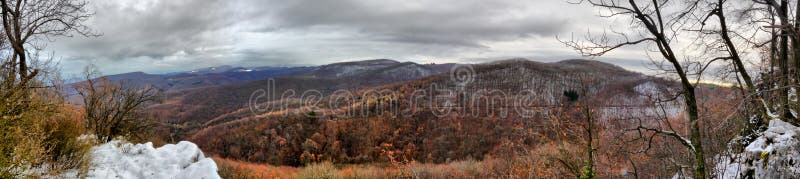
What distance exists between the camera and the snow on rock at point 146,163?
7648 mm

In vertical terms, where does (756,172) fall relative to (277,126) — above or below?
above

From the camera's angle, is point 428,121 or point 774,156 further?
point 428,121

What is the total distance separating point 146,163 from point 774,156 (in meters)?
11.6

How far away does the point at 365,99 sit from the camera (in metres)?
96.2

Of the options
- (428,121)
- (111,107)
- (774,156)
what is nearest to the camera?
(774,156)

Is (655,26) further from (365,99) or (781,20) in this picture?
(365,99)

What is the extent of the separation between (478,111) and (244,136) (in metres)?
51.7

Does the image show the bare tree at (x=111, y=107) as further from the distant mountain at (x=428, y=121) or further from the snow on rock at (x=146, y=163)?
the distant mountain at (x=428, y=121)

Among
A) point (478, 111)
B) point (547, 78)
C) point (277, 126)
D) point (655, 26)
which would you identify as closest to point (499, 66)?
point (547, 78)

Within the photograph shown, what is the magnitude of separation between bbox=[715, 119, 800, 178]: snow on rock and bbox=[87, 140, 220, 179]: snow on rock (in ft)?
32.2

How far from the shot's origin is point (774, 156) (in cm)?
515

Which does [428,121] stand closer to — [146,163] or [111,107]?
[111,107]

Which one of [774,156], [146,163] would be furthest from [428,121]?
[774,156]

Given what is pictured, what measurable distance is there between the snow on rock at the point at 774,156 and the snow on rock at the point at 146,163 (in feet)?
32.2
